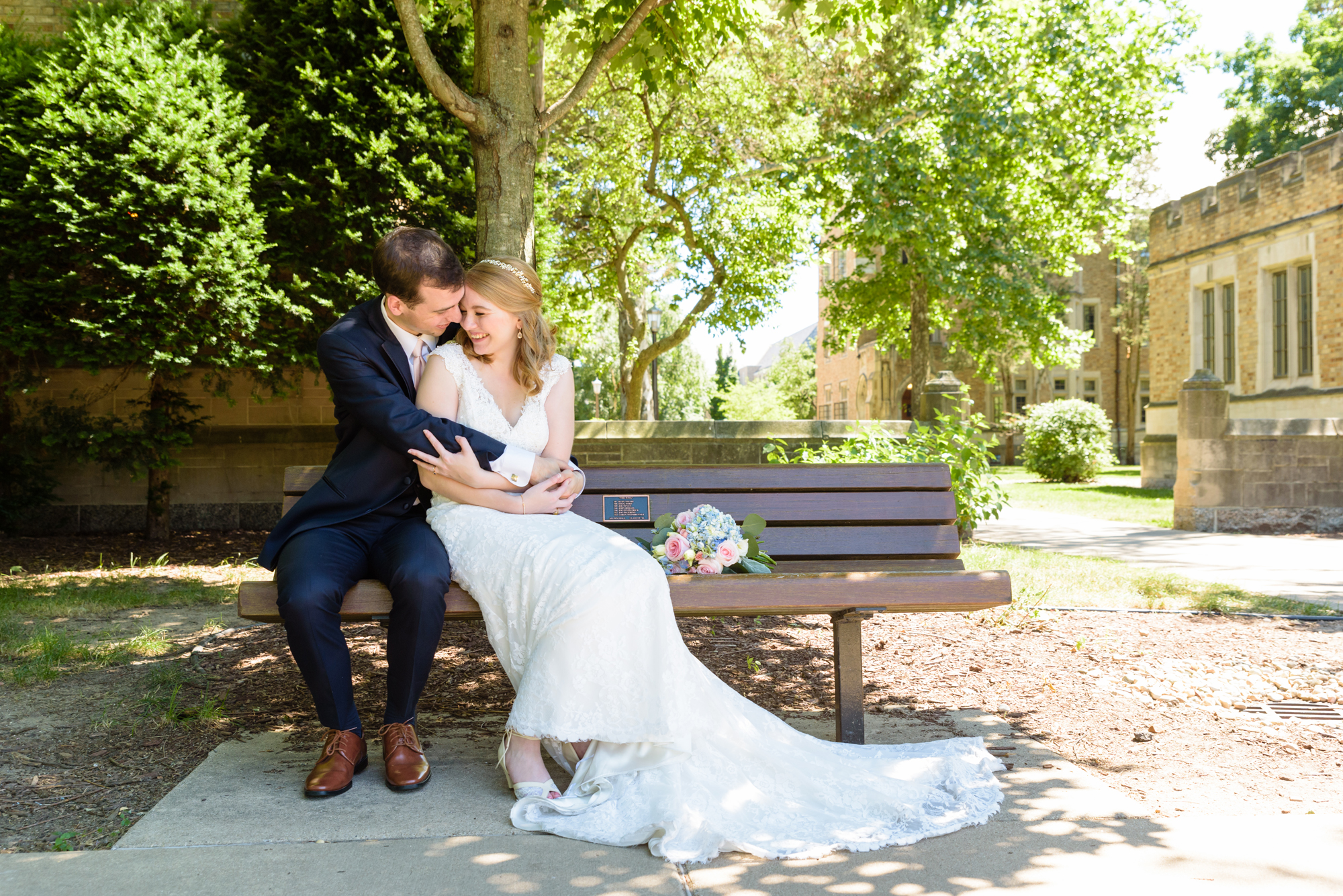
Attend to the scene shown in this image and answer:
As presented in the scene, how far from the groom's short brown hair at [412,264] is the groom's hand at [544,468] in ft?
2.43

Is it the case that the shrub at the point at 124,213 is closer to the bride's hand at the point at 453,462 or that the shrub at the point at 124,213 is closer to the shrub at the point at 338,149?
the shrub at the point at 338,149

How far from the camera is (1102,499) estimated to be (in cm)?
1775

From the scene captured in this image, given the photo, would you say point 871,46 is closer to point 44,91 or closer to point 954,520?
point 954,520

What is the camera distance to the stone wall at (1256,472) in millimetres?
12430

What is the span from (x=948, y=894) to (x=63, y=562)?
354 inches

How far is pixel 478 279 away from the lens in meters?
3.73

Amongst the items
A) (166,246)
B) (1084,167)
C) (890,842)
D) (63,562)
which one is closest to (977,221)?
(1084,167)

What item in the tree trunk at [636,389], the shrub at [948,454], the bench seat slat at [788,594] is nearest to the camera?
the bench seat slat at [788,594]

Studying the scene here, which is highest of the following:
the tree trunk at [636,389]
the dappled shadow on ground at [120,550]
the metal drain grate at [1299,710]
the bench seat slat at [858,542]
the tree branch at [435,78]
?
the tree branch at [435,78]

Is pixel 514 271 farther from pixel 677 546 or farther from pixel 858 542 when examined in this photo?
pixel 858 542

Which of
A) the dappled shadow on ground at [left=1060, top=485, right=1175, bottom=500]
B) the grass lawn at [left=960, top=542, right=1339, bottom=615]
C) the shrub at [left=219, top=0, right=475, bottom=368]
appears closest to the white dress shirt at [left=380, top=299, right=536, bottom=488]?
the grass lawn at [left=960, top=542, right=1339, bottom=615]

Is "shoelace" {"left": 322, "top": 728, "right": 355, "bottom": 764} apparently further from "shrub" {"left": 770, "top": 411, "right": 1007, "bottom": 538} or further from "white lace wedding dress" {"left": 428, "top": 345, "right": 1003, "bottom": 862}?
"shrub" {"left": 770, "top": 411, "right": 1007, "bottom": 538}

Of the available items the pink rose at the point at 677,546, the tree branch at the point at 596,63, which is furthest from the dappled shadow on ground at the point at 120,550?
the pink rose at the point at 677,546

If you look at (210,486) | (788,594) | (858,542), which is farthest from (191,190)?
(788,594)
